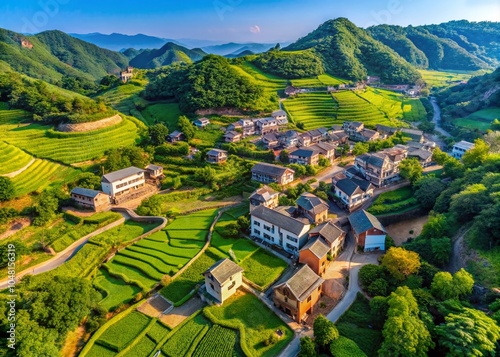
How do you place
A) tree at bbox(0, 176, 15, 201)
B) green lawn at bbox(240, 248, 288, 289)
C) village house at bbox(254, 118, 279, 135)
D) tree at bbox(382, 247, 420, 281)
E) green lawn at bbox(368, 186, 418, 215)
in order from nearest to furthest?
tree at bbox(382, 247, 420, 281)
green lawn at bbox(240, 248, 288, 289)
tree at bbox(0, 176, 15, 201)
green lawn at bbox(368, 186, 418, 215)
village house at bbox(254, 118, 279, 135)

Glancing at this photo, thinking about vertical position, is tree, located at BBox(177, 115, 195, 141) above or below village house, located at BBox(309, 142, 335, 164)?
above

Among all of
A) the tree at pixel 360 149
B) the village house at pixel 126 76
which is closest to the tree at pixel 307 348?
the tree at pixel 360 149

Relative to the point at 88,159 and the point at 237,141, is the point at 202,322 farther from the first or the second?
the point at 237,141

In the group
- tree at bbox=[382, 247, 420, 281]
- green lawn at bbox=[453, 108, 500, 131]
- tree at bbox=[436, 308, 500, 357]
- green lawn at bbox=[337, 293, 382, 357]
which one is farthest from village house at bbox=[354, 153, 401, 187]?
green lawn at bbox=[453, 108, 500, 131]

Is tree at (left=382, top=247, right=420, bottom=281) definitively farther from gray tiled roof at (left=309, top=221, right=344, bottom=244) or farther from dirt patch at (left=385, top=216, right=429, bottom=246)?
dirt patch at (left=385, top=216, right=429, bottom=246)

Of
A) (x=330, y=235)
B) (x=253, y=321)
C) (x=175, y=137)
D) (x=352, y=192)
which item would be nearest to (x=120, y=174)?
(x=175, y=137)

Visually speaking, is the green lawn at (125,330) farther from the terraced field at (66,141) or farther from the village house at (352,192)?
the terraced field at (66,141)
